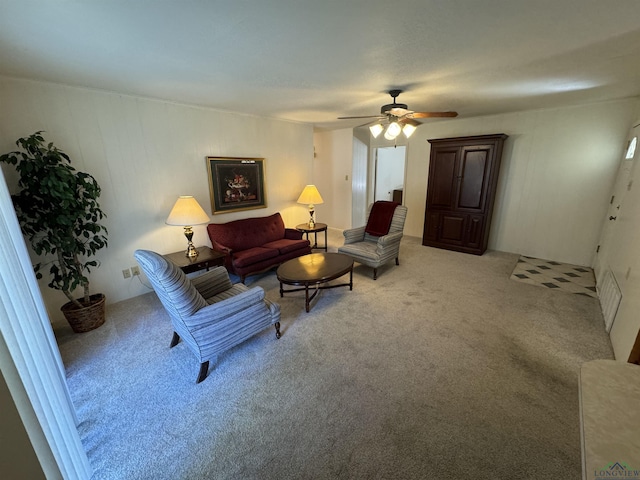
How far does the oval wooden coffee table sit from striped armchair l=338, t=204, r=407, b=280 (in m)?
0.42

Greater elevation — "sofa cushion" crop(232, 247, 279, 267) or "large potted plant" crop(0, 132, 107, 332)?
"large potted plant" crop(0, 132, 107, 332)

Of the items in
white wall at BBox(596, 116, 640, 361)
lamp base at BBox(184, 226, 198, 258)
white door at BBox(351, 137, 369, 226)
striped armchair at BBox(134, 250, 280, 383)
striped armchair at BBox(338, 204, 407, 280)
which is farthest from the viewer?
white door at BBox(351, 137, 369, 226)

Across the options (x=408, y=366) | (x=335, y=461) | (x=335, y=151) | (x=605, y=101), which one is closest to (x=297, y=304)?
(x=408, y=366)

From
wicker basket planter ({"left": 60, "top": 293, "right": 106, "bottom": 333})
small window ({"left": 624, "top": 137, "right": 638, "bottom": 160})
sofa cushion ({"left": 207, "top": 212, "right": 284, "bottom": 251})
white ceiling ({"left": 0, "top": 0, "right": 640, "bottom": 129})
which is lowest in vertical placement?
wicker basket planter ({"left": 60, "top": 293, "right": 106, "bottom": 333})

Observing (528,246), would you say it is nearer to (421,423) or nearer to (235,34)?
(421,423)

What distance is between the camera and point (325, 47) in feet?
5.92

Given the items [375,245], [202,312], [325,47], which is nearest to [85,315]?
[202,312]

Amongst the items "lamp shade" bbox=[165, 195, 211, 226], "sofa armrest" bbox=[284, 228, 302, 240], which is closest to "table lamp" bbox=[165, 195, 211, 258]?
"lamp shade" bbox=[165, 195, 211, 226]

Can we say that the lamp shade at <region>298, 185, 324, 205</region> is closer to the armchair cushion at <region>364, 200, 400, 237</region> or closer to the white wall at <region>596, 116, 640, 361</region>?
the armchair cushion at <region>364, 200, 400, 237</region>

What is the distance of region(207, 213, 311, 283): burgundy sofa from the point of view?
339 centimetres

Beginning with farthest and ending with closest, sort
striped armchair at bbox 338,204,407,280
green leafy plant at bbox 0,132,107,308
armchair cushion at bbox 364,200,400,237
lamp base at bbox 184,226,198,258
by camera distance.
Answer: armchair cushion at bbox 364,200,400,237 < striped armchair at bbox 338,204,407,280 < lamp base at bbox 184,226,198,258 < green leafy plant at bbox 0,132,107,308

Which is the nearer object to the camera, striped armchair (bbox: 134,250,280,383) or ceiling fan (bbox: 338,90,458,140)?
striped armchair (bbox: 134,250,280,383)

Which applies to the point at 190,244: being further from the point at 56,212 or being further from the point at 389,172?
the point at 389,172

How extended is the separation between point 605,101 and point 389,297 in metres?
3.93
